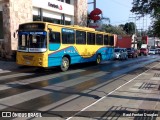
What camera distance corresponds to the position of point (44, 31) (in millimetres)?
17172

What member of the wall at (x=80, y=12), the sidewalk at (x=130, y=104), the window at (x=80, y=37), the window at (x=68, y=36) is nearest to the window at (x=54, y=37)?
the window at (x=68, y=36)

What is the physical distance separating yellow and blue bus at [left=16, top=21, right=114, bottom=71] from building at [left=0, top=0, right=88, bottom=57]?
6.25 meters

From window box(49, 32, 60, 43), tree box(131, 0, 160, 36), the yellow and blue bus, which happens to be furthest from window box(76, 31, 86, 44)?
tree box(131, 0, 160, 36)

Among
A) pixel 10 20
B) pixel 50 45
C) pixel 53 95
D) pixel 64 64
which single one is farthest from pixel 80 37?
pixel 53 95

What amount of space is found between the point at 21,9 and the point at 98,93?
53.7 ft

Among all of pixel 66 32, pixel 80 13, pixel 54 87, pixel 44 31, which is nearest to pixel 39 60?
pixel 44 31

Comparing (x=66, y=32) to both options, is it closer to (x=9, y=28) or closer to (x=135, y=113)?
(x=9, y=28)

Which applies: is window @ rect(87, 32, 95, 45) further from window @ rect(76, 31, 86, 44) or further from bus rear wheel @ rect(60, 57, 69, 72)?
bus rear wheel @ rect(60, 57, 69, 72)

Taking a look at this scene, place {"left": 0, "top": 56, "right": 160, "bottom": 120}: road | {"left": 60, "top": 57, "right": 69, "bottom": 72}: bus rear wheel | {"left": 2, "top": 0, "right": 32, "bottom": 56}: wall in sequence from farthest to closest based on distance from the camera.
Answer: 1. {"left": 2, "top": 0, "right": 32, "bottom": 56}: wall
2. {"left": 60, "top": 57, "right": 69, "bottom": 72}: bus rear wheel
3. {"left": 0, "top": 56, "right": 160, "bottom": 120}: road

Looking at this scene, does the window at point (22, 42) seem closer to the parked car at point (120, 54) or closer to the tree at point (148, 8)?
the tree at point (148, 8)

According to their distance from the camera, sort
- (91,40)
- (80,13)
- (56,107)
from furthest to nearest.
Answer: (80,13) → (91,40) → (56,107)

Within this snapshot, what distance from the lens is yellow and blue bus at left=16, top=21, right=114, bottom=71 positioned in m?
17.2

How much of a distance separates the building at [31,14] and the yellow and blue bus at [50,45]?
20.5 feet

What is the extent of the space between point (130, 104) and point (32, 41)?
971cm
